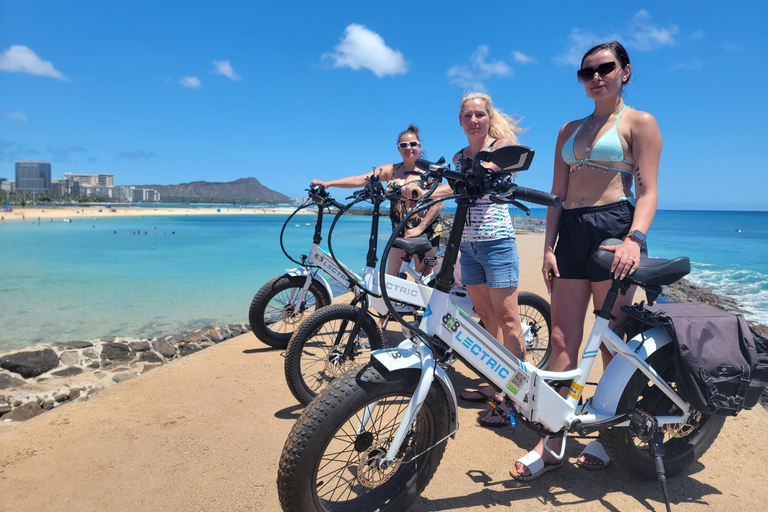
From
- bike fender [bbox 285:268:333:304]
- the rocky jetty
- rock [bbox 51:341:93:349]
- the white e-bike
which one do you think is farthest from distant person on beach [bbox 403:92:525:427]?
rock [bbox 51:341:93:349]

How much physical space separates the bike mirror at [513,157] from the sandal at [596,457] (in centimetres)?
193

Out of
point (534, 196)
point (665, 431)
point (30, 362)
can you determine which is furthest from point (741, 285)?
point (30, 362)

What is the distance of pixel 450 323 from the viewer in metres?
2.06

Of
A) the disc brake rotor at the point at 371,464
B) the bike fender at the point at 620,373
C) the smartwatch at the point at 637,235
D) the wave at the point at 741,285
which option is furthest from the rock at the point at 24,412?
the wave at the point at 741,285

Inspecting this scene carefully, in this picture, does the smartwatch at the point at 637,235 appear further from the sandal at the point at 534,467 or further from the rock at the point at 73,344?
the rock at the point at 73,344

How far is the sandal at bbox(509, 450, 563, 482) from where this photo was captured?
8.20 ft

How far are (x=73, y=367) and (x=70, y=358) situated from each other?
334mm

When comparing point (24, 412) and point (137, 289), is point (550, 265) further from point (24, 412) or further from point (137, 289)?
point (137, 289)

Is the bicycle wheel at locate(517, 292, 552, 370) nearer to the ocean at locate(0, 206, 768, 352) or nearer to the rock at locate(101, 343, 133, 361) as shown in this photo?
the rock at locate(101, 343, 133, 361)

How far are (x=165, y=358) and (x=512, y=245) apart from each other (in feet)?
15.4

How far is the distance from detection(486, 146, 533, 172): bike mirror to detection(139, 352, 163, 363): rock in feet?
16.8

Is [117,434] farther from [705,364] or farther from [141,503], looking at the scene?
[705,364]

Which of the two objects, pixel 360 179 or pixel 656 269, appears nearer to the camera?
pixel 656 269

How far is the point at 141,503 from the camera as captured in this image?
232 centimetres
